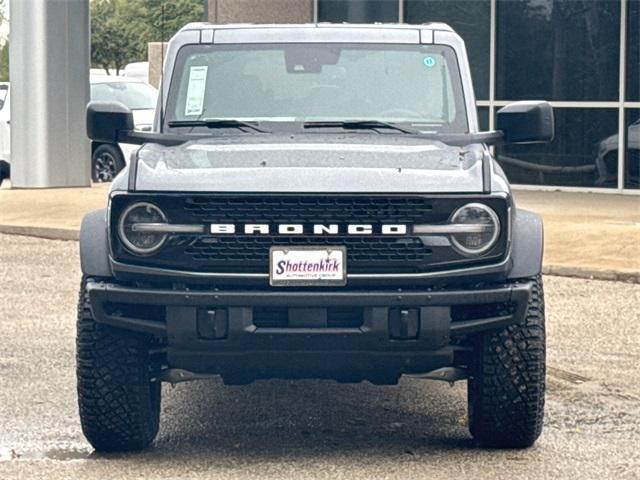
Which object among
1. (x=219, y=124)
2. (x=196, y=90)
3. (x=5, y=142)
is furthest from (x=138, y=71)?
(x=219, y=124)

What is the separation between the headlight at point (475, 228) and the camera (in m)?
6.81

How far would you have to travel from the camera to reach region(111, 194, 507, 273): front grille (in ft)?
22.2

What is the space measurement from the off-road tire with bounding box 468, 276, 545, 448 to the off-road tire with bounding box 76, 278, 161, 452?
138 centimetres

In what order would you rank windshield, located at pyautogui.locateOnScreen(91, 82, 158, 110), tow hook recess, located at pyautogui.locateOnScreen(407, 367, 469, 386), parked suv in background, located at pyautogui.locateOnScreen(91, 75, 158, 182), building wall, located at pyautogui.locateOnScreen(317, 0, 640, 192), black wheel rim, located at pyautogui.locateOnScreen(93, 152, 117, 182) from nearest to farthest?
tow hook recess, located at pyautogui.locateOnScreen(407, 367, 469, 386), building wall, located at pyautogui.locateOnScreen(317, 0, 640, 192), parked suv in background, located at pyautogui.locateOnScreen(91, 75, 158, 182), black wheel rim, located at pyautogui.locateOnScreen(93, 152, 117, 182), windshield, located at pyautogui.locateOnScreen(91, 82, 158, 110)

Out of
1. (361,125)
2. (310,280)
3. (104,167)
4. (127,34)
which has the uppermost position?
(127,34)

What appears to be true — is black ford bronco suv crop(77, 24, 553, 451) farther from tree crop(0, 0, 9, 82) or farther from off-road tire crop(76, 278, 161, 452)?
tree crop(0, 0, 9, 82)

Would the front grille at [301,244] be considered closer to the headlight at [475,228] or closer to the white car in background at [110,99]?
the headlight at [475,228]

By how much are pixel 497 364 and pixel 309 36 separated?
2.29 m

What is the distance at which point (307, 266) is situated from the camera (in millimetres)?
6730

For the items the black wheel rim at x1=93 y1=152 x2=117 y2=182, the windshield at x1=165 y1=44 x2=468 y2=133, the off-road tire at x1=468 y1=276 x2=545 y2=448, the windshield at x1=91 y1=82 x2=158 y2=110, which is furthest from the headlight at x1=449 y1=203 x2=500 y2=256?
the windshield at x1=91 y1=82 x2=158 y2=110

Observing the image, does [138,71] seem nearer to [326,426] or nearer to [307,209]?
[326,426]

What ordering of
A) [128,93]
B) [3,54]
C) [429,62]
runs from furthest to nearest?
1. [3,54]
2. [128,93]
3. [429,62]

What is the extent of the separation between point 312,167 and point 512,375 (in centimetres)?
118

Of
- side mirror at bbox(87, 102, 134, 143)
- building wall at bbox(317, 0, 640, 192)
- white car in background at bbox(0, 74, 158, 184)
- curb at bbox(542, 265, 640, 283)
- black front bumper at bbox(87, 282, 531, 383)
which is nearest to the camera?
black front bumper at bbox(87, 282, 531, 383)
